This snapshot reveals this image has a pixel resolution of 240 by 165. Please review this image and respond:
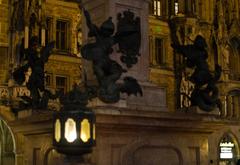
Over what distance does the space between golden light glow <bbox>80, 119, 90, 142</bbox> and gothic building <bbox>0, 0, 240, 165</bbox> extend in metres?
0.41

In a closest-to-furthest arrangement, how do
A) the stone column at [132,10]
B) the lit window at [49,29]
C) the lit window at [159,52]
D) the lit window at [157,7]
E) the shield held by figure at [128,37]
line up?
1. the shield held by figure at [128,37]
2. the stone column at [132,10]
3. the lit window at [49,29]
4. the lit window at [159,52]
5. the lit window at [157,7]

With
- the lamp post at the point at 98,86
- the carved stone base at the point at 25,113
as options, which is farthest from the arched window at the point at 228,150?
the carved stone base at the point at 25,113

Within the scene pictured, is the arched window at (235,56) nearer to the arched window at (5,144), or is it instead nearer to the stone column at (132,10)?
the arched window at (5,144)

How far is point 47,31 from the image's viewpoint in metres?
24.8

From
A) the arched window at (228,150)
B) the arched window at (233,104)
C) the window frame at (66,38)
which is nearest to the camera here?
the window frame at (66,38)

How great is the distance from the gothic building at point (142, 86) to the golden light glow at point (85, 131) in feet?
1.34

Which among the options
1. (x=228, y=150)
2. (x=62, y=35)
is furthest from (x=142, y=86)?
(x=228, y=150)

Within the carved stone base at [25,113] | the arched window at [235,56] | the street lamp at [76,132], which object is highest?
the arched window at [235,56]

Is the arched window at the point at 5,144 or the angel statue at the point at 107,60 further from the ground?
the angel statue at the point at 107,60

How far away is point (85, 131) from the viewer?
6.93 m

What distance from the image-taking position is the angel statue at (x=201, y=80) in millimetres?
9133

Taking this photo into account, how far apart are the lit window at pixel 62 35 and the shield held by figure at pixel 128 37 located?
1631cm

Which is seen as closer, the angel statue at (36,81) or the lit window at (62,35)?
the angel statue at (36,81)

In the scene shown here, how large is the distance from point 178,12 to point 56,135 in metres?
23.9
